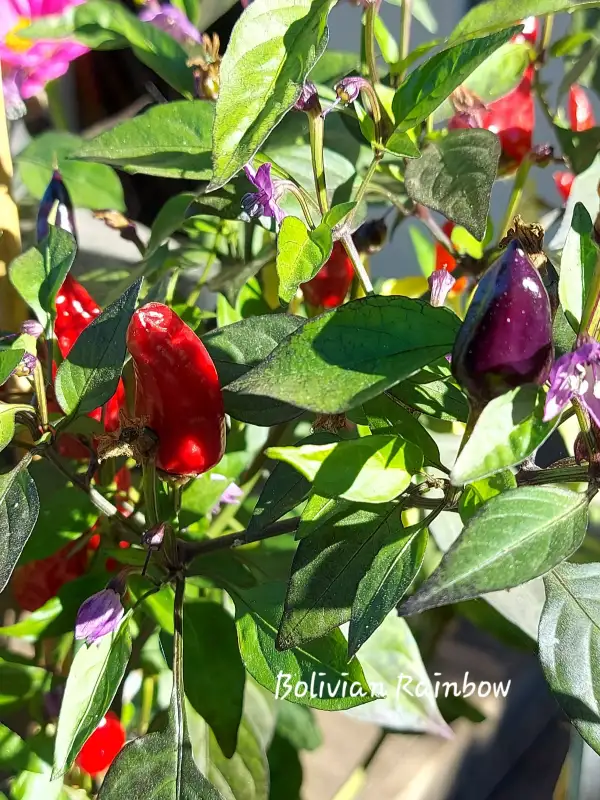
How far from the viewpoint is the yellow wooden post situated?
37 centimetres

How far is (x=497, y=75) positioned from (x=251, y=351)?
29cm

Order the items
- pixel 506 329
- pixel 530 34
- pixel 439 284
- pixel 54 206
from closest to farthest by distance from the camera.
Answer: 1. pixel 506 329
2. pixel 439 284
3. pixel 54 206
4. pixel 530 34

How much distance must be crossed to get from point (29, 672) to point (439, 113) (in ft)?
1.32

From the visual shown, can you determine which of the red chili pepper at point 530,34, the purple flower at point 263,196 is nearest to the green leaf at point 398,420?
the purple flower at point 263,196

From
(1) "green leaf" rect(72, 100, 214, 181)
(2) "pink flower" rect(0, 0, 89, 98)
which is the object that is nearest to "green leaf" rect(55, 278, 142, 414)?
(1) "green leaf" rect(72, 100, 214, 181)

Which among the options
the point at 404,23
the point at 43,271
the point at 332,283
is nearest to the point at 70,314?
the point at 43,271

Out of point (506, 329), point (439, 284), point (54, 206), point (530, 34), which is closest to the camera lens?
point (506, 329)

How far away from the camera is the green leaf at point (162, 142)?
335 millimetres

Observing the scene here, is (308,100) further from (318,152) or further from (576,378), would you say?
(576,378)

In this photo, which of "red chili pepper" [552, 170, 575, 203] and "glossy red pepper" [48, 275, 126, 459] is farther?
"red chili pepper" [552, 170, 575, 203]

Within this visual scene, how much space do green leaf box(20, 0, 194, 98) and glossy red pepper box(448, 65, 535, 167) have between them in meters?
0.21

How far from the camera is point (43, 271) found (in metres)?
0.32

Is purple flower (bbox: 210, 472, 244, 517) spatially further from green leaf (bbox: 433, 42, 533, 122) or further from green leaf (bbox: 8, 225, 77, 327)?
green leaf (bbox: 433, 42, 533, 122)

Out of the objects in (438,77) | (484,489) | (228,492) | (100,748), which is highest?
(438,77)
